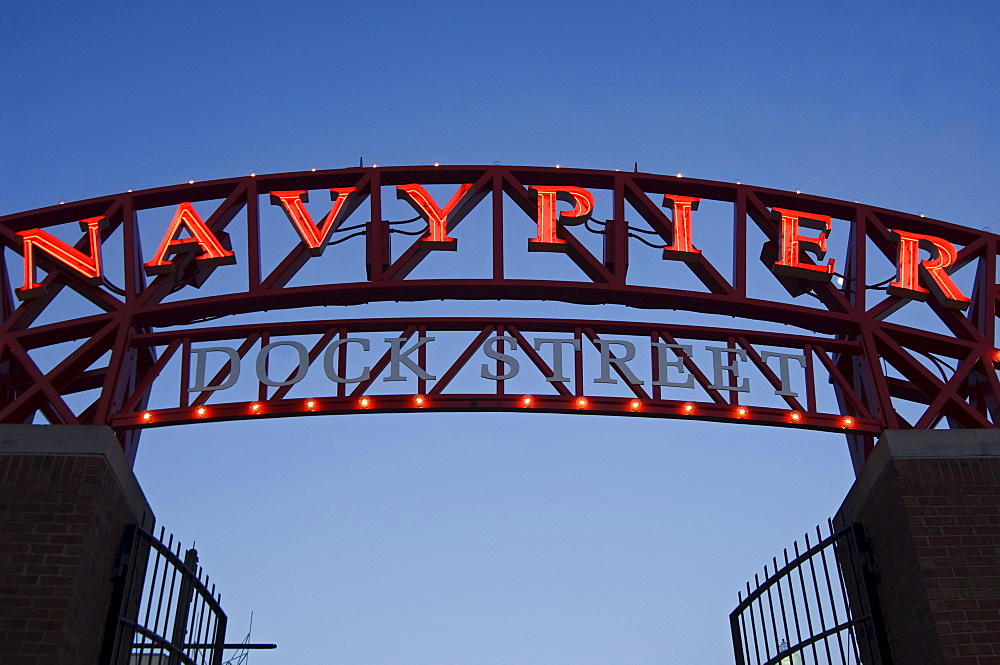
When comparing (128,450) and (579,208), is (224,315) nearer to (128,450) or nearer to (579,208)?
(128,450)

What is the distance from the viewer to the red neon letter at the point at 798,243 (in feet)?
48.2

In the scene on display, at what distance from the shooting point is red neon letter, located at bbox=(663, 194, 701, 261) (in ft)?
48.1

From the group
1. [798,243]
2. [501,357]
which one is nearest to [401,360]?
[501,357]

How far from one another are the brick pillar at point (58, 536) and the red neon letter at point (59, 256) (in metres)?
2.73

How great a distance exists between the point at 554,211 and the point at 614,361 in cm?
229

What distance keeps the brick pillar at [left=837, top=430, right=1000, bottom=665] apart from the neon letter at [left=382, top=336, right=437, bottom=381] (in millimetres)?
5153

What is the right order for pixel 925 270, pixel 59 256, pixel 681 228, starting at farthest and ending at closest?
pixel 681 228
pixel 925 270
pixel 59 256

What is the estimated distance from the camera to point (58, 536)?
36.5ft

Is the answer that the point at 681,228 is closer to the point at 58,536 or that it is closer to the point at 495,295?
the point at 495,295

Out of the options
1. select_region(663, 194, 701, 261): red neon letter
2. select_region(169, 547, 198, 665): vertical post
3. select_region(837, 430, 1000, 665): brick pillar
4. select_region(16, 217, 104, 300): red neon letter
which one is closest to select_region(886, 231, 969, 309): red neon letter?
select_region(663, 194, 701, 261): red neon letter

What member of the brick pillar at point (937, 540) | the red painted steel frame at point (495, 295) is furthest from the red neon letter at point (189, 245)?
the brick pillar at point (937, 540)

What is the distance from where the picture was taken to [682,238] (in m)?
14.8

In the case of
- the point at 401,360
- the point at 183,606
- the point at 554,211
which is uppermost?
the point at 554,211

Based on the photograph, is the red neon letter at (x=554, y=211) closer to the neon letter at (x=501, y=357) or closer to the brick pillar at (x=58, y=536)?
the neon letter at (x=501, y=357)
